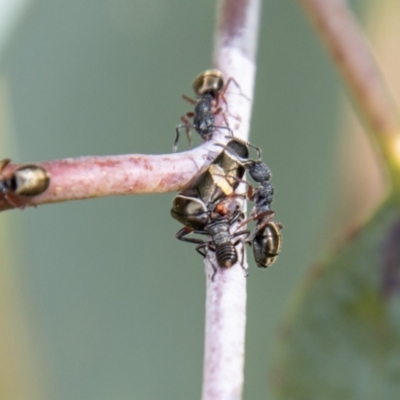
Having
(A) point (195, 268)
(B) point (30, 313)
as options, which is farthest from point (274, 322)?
(B) point (30, 313)

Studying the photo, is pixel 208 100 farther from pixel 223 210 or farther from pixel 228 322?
pixel 228 322

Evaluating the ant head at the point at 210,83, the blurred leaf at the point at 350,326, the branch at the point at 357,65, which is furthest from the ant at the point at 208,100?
the blurred leaf at the point at 350,326

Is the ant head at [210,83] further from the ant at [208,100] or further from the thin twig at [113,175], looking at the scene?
the thin twig at [113,175]

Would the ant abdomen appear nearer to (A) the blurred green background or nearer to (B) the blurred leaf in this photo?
(B) the blurred leaf

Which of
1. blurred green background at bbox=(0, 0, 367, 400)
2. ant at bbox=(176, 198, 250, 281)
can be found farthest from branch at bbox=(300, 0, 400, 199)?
blurred green background at bbox=(0, 0, 367, 400)

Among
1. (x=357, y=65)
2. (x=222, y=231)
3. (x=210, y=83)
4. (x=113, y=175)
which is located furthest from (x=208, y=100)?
(x=113, y=175)

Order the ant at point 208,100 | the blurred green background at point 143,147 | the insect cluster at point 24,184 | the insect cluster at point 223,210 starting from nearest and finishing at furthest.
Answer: the insect cluster at point 24,184 → the insect cluster at point 223,210 → the ant at point 208,100 → the blurred green background at point 143,147

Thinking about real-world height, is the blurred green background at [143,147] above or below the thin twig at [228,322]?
above

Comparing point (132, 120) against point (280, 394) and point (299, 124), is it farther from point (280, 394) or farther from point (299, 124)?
point (280, 394)
